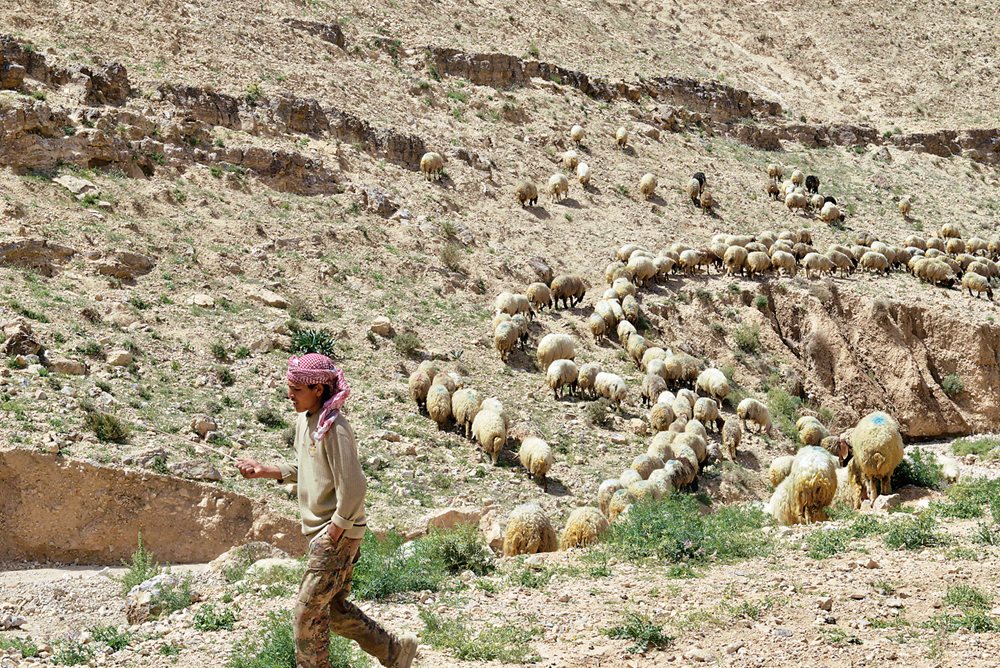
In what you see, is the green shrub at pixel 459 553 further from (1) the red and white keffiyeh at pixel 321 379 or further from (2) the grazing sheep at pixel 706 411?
(2) the grazing sheep at pixel 706 411

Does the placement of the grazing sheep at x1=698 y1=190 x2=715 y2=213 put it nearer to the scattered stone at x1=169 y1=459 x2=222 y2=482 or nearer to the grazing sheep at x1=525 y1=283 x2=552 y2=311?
the grazing sheep at x1=525 y1=283 x2=552 y2=311

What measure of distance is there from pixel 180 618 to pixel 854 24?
53.9 meters

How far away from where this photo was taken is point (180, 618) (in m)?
7.33

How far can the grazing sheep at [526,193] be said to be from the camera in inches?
1142

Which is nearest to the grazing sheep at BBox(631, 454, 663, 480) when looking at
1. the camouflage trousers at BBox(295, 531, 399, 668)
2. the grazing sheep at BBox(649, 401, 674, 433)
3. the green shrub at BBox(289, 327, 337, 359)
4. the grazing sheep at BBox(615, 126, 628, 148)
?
the grazing sheep at BBox(649, 401, 674, 433)

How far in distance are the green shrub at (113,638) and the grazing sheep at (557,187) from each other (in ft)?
81.0

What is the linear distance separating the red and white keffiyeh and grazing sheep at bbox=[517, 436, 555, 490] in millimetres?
11255

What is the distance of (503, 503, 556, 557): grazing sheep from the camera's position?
10164mm

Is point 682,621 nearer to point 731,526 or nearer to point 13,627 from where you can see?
point 731,526

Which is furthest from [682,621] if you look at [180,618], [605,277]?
[605,277]

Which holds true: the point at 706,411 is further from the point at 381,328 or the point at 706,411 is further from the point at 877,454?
the point at 381,328

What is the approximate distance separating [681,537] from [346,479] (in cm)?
489

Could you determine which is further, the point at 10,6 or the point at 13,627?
the point at 10,6

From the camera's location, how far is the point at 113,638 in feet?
22.5
